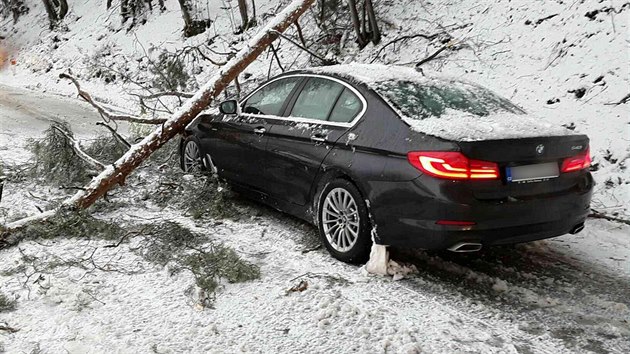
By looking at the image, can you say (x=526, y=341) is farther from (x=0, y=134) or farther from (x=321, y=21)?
(x=321, y=21)

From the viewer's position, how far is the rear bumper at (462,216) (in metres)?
3.67

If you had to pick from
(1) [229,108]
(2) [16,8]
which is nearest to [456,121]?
(1) [229,108]

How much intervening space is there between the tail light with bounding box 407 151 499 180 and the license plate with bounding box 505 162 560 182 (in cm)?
12

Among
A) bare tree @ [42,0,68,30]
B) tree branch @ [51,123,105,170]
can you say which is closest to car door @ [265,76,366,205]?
tree branch @ [51,123,105,170]

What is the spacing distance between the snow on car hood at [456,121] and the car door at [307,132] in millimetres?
197

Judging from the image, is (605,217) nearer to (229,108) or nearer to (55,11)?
(229,108)

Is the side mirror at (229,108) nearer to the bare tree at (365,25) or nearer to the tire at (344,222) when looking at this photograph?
the tire at (344,222)

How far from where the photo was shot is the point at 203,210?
5621mm

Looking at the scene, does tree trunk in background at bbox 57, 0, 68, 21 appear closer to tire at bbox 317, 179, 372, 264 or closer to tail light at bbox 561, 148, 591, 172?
tire at bbox 317, 179, 372, 264

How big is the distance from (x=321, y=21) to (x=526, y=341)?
11527mm

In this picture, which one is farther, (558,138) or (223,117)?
(223,117)

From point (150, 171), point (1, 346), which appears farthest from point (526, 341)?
point (150, 171)

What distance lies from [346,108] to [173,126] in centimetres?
258

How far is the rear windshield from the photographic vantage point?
4.23 metres
